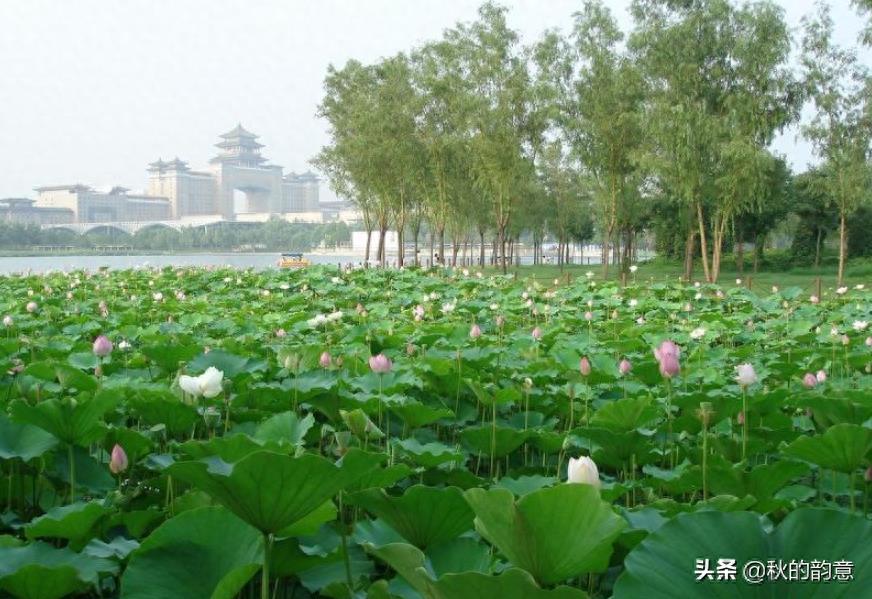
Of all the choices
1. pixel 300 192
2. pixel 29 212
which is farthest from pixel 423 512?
pixel 300 192

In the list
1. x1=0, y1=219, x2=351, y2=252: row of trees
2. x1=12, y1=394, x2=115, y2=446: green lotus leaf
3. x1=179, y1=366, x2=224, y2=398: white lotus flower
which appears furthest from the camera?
x1=0, y1=219, x2=351, y2=252: row of trees

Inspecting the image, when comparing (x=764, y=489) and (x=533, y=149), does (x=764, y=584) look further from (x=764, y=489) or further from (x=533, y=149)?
(x=533, y=149)

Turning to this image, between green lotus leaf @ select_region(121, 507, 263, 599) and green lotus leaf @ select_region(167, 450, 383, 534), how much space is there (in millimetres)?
64

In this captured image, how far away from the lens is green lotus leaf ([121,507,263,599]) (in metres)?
1.16

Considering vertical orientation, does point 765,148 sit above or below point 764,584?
above

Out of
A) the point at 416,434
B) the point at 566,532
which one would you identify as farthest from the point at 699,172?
the point at 566,532

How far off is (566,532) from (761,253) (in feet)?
109

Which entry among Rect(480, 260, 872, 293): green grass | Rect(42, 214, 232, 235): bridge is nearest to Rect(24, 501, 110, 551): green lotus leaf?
Rect(480, 260, 872, 293): green grass

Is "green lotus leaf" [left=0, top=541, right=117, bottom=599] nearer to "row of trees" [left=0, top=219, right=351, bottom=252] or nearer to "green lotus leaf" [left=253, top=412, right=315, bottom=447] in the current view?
"green lotus leaf" [left=253, top=412, right=315, bottom=447]

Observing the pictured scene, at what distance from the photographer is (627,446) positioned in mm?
2158

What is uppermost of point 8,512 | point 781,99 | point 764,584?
point 781,99

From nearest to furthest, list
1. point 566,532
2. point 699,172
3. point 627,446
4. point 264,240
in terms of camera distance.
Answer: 1. point 566,532
2. point 627,446
3. point 699,172
4. point 264,240

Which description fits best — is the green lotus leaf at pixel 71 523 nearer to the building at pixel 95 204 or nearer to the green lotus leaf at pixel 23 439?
the green lotus leaf at pixel 23 439

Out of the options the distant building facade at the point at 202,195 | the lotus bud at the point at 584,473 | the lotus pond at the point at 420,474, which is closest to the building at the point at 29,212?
the distant building facade at the point at 202,195
